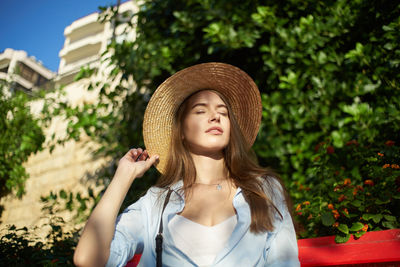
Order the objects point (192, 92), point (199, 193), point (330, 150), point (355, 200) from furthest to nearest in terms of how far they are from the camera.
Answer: point (330, 150), point (192, 92), point (199, 193), point (355, 200)

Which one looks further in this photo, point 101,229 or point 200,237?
point 200,237

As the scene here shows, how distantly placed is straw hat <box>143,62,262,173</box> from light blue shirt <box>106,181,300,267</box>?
0.50 m

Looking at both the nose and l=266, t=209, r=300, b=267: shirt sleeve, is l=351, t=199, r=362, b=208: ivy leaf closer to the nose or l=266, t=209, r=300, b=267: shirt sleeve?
l=266, t=209, r=300, b=267: shirt sleeve

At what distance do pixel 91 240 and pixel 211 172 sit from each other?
0.81m

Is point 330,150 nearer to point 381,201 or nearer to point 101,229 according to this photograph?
point 381,201

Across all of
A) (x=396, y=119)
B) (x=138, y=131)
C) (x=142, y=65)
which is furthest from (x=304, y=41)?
(x=138, y=131)

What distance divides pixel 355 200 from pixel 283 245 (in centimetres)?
52

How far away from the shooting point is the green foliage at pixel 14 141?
534cm

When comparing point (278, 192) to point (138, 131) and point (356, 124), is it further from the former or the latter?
point (138, 131)

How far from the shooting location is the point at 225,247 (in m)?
1.41

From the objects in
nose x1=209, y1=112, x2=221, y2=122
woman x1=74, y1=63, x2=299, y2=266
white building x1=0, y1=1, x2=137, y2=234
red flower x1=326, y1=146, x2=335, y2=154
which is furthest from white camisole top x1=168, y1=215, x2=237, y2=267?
white building x1=0, y1=1, x2=137, y2=234

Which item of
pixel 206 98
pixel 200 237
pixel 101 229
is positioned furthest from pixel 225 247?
pixel 206 98

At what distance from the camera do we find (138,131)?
3750 millimetres

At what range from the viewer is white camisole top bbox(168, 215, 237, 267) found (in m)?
1.45
